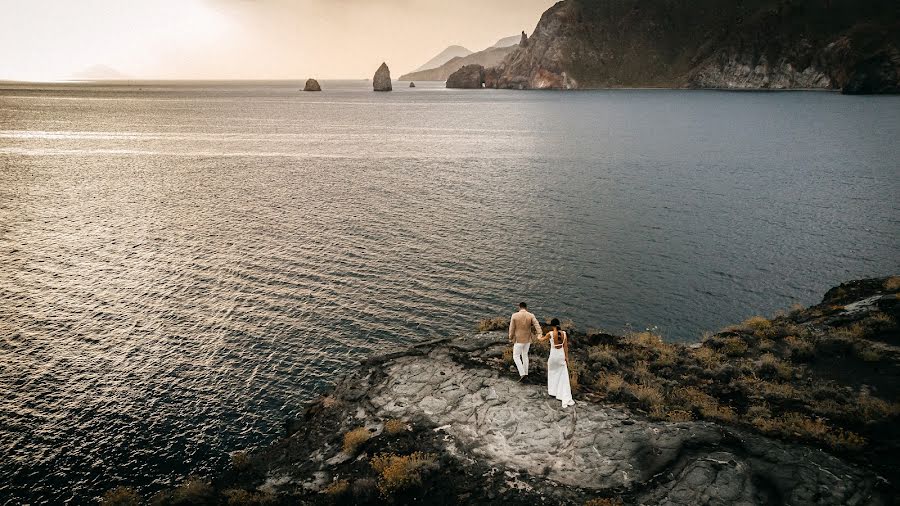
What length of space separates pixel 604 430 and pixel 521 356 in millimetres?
4627

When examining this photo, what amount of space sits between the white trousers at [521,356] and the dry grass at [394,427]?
17.6 feet

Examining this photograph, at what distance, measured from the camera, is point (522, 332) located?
2073cm

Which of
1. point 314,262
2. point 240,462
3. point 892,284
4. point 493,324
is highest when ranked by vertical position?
point 892,284

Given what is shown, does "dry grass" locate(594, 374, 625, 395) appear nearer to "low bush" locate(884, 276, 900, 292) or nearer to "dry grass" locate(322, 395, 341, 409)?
"dry grass" locate(322, 395, 341, 409)

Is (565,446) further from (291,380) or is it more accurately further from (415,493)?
(291,380)

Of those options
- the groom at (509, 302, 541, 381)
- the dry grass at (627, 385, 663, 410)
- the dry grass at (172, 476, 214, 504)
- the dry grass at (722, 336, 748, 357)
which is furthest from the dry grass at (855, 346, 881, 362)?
the dry grass at (172, 476, 214, 504)

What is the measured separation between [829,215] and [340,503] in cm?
5967

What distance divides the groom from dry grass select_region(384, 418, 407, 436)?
538 centimetres

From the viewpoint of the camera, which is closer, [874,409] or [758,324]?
[874,409]

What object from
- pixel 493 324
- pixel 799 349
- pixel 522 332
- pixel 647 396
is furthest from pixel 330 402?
pixel 799 349

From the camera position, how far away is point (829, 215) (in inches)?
2156

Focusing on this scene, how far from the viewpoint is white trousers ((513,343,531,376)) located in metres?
21.3

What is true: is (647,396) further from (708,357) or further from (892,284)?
(892,284)

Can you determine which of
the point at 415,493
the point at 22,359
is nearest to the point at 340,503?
the point at 415,493
